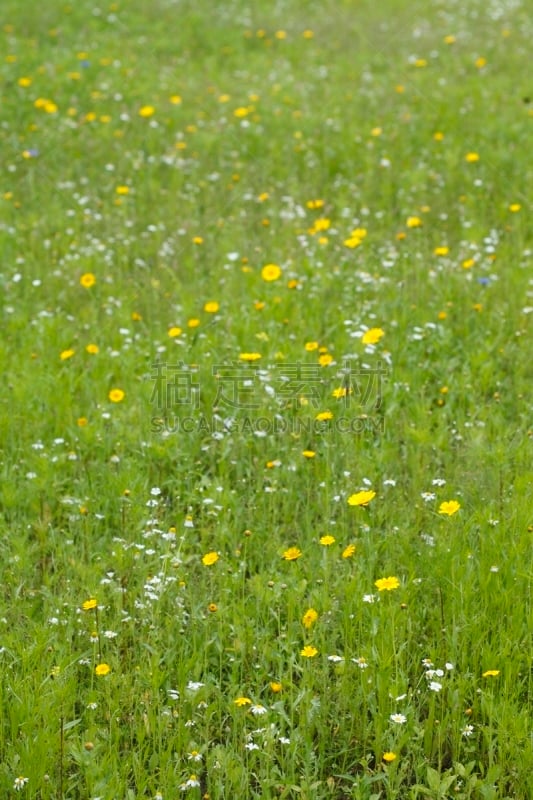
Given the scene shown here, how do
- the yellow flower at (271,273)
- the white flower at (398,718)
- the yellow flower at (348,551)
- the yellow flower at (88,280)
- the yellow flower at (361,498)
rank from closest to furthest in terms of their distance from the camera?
the white flower at (398,718) → the yellow flower at (348,551) → the yellow flower at (361,498) → the yellow flower at (271,273) → the yellow flower at (88,280)

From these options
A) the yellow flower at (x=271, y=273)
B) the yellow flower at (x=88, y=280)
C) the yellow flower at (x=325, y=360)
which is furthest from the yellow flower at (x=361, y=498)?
the yellow flower at (x=88, y=280)

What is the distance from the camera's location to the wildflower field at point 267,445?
261cm

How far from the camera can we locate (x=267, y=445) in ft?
12.5

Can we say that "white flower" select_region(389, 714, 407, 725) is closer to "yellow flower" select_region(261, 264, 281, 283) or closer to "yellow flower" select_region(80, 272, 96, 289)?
"yellow flower" select_region(261, 264, 281, 283)

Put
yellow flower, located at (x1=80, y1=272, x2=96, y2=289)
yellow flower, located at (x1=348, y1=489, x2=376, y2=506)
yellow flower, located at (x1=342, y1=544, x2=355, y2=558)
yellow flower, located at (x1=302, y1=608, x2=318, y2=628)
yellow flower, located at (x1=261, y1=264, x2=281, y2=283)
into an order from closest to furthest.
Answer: yellow flower, located at (x1=302, y1=608, x2=318, y2=628)
yellow flower, located at (x1=342, y1=544, x2=355, y2=558)
yellow flower, located at (x1=348, y1=489, x2=376, y2=506)
yellow flower, located at (x1=261, y1=264, x2=281, y2=283)
yellow flower, located at (x1=80, y1=272, x2=96, y2=289)

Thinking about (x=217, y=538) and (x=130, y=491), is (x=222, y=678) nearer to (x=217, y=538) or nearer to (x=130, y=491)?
(x=217, y=538)

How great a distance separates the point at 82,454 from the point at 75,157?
3728 millimetres

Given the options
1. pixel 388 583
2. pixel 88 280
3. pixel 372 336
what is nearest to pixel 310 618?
pixel 388 583

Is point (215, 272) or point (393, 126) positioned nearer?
point (215, 272)

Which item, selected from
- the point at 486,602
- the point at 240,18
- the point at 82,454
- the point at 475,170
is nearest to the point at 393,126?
the point at 475,170

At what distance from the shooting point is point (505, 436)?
3719 millimetres

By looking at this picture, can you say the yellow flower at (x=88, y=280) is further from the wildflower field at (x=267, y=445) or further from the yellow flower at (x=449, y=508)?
the yellow flower at (x=449, y=508)

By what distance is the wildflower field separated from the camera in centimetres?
261

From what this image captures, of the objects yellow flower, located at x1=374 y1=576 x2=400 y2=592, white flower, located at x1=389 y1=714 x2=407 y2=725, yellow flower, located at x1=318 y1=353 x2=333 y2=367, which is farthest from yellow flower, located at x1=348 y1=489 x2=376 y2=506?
yellow flower, located at x1=318 y1=353 x2=333 y2=367
